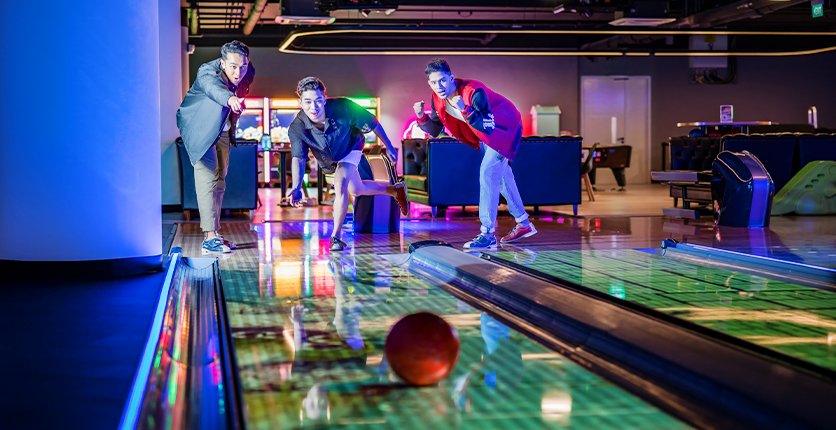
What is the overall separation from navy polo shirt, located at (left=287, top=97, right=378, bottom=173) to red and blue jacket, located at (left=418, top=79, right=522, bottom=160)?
0.49 meters

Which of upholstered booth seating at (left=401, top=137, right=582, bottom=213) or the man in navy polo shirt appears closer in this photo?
the man in navy polo shirt

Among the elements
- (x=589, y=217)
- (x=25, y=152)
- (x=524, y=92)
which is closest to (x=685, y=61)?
(x=524, y=92)

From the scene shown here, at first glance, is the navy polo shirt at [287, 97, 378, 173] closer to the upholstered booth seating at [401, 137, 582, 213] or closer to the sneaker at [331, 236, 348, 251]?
the sneaker at [331, 236, 348, 251]

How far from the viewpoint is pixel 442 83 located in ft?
20.5

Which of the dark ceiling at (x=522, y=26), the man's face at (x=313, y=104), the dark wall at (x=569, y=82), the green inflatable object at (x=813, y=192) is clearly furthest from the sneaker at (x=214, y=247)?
the dark wall at (x=569, y=82)

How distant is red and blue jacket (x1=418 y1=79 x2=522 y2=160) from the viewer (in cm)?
629

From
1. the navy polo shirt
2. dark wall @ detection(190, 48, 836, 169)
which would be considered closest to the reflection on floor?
the navy polo shirt

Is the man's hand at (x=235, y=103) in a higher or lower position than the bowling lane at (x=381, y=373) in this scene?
higher

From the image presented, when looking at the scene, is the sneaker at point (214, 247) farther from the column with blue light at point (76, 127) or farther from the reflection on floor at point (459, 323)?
the column with blue light at point (76, 127)

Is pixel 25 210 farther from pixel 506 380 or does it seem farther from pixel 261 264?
pixel 506 380

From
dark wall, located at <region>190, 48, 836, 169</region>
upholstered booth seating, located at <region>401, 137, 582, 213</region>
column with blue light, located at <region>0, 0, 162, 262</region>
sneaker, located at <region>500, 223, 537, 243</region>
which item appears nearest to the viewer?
column with blue light, located at <region>0, 0, 162, 262</region>

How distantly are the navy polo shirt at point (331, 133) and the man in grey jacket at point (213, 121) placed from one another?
1.63 ft

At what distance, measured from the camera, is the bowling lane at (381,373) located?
2309 millimetres

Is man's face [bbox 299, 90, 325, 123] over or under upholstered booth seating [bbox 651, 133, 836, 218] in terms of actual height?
over
